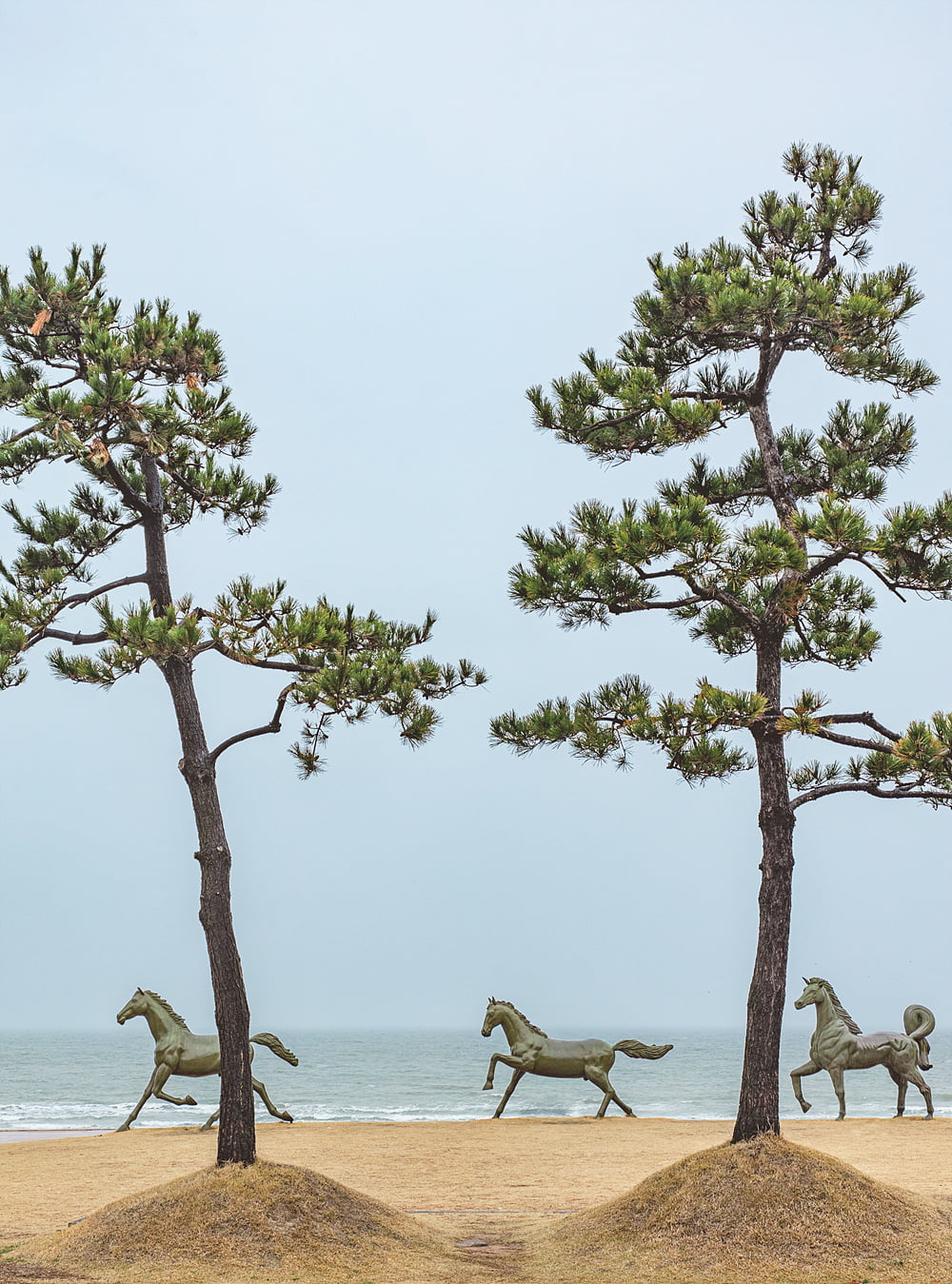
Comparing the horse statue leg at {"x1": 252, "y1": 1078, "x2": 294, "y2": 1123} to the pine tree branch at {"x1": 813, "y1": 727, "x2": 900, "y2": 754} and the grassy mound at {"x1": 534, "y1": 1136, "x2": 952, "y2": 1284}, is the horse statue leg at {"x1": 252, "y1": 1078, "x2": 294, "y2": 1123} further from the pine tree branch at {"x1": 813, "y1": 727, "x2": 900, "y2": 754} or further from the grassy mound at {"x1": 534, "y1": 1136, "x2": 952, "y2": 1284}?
the pine tree branch at {"x1": 813, "y1": 727, "x2": 900, "y2": 754}

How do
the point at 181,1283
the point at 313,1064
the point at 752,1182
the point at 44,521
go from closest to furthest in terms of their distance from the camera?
the point at 181,1283 → the point at 752,1182 → the point at 44,521 → the point at 313,1064

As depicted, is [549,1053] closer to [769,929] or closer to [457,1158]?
[457,1158]

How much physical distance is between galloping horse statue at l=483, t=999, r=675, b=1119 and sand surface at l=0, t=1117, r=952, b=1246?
0.59 meters

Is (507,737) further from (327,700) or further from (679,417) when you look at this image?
(679,417)

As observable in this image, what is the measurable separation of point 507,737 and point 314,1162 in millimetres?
4867

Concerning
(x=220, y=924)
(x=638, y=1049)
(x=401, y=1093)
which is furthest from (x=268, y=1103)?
(x=401, y=1093)

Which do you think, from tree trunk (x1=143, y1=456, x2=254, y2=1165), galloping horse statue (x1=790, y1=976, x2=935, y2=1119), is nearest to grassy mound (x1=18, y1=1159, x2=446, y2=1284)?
tree trunk (x1=143, y1=456, x2=254, y2=1165)

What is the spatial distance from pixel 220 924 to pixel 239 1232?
1.95 meters

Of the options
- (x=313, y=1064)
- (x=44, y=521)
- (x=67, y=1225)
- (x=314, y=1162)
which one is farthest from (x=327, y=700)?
(x=313, y=1064)

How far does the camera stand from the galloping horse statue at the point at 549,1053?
1312 centimetres

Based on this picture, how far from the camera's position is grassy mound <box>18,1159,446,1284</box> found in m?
6.48

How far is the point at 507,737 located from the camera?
8617 millimetres

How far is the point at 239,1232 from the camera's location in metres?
6.76

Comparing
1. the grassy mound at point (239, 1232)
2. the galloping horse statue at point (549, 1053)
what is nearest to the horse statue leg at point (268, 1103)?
the galloping horse statue at point (549, 1053)
